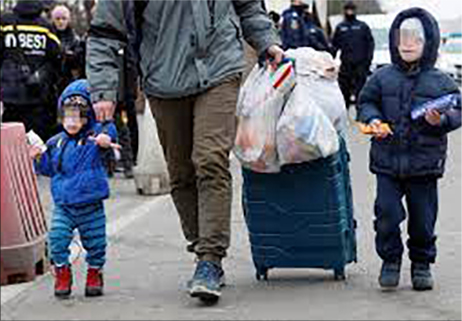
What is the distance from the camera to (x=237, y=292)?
6.58m

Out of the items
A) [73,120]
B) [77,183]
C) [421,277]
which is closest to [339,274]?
[421,277]

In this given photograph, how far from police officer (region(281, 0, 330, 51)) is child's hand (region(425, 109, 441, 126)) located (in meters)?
10.9

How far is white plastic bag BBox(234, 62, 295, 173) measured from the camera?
6.35 metres

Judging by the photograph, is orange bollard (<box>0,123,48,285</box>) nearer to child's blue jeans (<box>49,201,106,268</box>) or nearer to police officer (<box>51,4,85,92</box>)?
child's blue jeans (<box>49,201,106,268</box>)

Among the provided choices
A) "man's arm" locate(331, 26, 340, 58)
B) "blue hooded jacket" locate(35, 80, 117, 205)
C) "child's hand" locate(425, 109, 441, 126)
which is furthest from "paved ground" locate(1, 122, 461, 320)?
"man's arm" locate(331, 26, 340, 58)

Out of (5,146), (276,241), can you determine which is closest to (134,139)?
(276,241)

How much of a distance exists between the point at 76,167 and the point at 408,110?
1.75 meters

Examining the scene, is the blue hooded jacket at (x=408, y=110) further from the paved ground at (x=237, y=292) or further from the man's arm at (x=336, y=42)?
the man's arm at (x=336, y=42)

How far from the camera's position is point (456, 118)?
6230mm

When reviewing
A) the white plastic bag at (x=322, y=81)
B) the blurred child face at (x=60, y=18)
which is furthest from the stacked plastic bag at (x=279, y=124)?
the blurred child face at (x=60, y=18)

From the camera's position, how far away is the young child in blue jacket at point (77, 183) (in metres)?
6.36

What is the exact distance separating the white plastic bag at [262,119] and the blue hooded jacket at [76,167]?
676mm

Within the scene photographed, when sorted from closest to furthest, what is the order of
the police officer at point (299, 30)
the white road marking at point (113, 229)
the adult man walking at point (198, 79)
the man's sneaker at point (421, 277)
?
the adult man walking at point (198, 79) < the man's sneaker at point (421, 277) < the white road marking at point (113, 229) < the police officer at point (299, 30)

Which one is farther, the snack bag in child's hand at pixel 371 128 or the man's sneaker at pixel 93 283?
the man's sneaker at pixel 93 283
